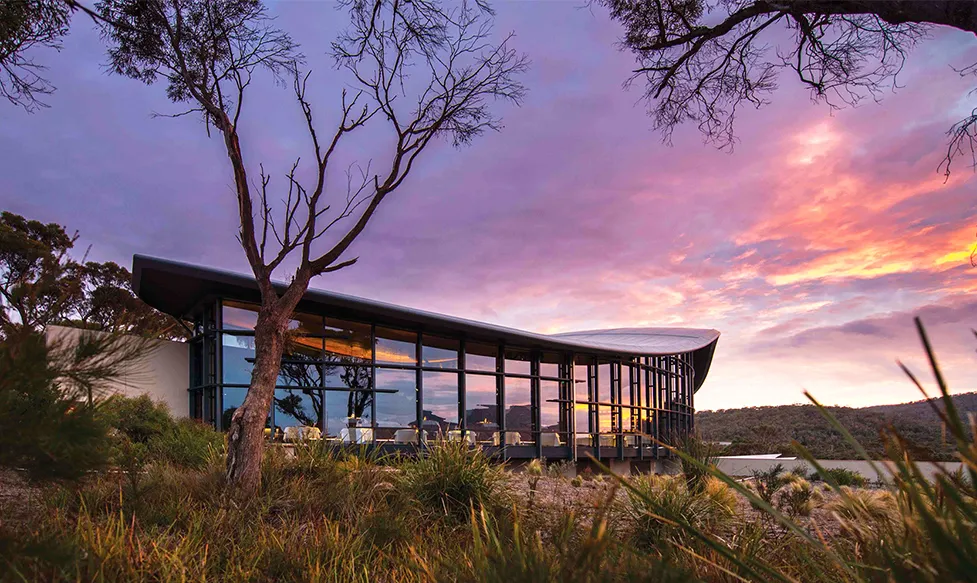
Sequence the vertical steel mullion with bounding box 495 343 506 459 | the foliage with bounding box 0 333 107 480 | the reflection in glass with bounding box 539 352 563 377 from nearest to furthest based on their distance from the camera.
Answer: the foliage with bounding box 0 333 107 480 → the vertical steel mullion with bounding box 495 343 506 459 → the reflection in glass with bounding box 539 352 563 377

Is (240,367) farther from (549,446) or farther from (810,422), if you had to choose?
(810,422)

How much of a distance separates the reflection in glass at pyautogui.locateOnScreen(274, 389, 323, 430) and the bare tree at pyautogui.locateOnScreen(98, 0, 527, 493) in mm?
6905

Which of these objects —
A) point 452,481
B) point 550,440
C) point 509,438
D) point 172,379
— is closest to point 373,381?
point 509,438

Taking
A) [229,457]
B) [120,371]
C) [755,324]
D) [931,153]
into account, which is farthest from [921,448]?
[755,324]

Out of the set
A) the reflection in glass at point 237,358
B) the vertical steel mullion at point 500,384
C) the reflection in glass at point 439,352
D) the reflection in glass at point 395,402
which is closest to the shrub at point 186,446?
the reflection in glass at point 237,358

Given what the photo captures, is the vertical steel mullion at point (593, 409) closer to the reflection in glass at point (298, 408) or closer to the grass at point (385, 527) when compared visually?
the reflection in glass at point (298, 408)

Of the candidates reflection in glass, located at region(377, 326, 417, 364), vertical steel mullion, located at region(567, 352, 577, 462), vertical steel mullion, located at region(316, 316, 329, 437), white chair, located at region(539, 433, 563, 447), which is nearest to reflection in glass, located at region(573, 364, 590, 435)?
vertical steel mullion, located at region(567, 352, 577, 462)

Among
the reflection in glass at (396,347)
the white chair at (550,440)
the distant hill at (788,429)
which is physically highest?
the reflection in glass at (396,347)

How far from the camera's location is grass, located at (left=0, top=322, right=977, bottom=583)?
7.49 ft

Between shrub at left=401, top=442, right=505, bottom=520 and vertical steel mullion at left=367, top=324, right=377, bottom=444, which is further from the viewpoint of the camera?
vertical steel mullion at left=367, top=324, right=377, bottom=444

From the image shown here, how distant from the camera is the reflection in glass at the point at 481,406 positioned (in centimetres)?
1902

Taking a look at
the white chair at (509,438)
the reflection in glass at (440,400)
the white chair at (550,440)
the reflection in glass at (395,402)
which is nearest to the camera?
the reflection in glass at (395,402)

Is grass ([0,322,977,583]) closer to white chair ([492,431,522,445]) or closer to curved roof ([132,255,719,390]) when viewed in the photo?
curved roof ([132,255,719,390])

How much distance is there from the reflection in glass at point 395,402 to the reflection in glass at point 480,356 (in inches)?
83.7
